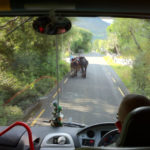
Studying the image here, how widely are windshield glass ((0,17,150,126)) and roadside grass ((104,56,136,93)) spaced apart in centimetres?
1

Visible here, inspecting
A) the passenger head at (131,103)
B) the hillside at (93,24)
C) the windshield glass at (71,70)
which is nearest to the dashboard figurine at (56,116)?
the windshield glass at (71,70)

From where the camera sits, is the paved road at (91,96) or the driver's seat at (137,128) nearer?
Answer: the driver's seat at (137,128)

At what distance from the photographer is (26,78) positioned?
2.87 metres

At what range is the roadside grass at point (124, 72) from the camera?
109 inches

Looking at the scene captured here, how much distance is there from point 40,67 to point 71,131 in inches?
43.8

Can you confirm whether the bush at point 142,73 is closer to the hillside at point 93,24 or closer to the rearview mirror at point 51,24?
the hillside at point 93,24

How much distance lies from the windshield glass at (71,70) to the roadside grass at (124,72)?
1 centimetres

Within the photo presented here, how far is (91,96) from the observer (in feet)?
9.40

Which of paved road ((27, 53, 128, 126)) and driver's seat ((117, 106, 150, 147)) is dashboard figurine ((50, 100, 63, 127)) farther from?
driver's seat ((117, 106, 150, 147))

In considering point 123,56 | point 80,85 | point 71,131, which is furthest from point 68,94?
point 123,56

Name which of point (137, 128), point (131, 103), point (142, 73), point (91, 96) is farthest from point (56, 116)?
point (137, 128)

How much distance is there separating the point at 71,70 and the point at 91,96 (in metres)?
0.53

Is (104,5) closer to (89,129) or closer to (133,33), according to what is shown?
(133,33)

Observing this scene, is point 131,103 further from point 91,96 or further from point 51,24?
point 91,96
